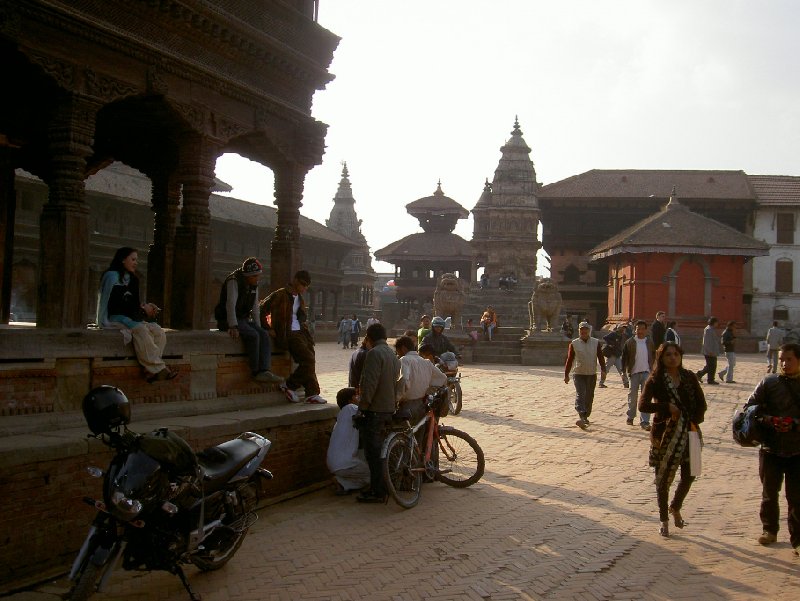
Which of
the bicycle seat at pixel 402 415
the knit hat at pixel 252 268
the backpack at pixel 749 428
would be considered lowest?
the bicycle seat at pixel 402 415

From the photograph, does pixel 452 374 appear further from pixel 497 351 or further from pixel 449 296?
pixel 497 351

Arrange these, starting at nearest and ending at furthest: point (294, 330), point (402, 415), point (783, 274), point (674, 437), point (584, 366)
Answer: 1. point (674, 437)
2. point (402, 415)
3. point (294, 330)
4. point (584, 366)
5. point (783, 274)

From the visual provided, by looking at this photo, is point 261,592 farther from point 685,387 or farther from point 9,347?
point 685,387

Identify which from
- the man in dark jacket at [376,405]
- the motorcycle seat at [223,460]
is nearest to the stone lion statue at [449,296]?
the man in dark jacket at [376,405]

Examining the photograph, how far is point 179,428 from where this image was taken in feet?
26.3

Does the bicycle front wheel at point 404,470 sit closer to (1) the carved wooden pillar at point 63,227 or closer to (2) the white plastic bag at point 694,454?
(2) the white plastic bag at point 694,454

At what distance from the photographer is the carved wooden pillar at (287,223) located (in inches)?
460

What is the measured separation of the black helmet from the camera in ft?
18.8

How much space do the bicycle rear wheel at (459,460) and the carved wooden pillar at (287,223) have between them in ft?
10.3

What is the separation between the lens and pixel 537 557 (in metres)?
7.38

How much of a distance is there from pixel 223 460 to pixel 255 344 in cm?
331

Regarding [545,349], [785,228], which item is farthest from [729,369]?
[785,228]

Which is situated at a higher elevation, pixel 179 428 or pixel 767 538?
pixel 179 428

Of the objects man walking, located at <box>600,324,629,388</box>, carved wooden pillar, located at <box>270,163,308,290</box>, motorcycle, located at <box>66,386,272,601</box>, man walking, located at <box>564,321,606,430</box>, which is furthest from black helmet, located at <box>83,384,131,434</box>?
man walking, located at <box>600,324,629,388</box>
